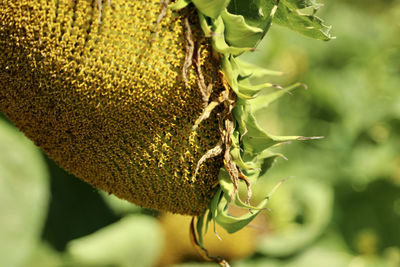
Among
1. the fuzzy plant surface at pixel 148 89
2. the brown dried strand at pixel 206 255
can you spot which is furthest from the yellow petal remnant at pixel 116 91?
the brown dried strand at pixel 206 255

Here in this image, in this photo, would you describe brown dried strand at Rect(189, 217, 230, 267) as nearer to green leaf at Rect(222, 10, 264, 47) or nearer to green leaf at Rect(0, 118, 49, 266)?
green leaf at Rect(222, 10, 264, 47)

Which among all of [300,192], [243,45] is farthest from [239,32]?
[300,192]

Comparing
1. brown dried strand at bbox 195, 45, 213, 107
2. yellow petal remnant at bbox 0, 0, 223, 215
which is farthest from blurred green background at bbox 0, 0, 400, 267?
brown dried strand at bbox 195, 45, 213, 107

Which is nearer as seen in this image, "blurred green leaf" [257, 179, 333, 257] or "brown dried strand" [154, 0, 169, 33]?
"brown dried strand" [154, 0, 169, 33]

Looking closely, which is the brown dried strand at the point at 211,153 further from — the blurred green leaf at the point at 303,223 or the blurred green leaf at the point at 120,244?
the blurred green leaf at the point at 303,223

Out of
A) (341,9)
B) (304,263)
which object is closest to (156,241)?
(304,263)

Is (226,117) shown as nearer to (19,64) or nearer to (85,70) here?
(85,70)

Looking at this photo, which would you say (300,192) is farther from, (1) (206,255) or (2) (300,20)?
(2) (300,20)
